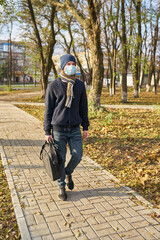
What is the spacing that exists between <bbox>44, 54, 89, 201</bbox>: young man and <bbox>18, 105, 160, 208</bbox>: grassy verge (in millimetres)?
1485

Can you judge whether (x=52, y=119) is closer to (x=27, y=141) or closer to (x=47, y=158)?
(x=47, y=158)

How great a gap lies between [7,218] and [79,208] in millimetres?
1025

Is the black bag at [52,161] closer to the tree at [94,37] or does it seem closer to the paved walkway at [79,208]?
the paved walkway at [79,208]

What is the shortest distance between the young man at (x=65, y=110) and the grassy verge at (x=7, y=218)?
0.80 meters

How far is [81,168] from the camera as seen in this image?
5469 mm

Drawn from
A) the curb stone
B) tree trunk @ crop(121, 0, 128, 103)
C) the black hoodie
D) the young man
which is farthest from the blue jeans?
tree trunk @ crop(121, 0, 128, 103)

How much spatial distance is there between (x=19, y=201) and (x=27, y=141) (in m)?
3.89

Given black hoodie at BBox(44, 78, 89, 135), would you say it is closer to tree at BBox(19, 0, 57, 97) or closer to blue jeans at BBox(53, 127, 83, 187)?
blue jeans at BBox(53, 127, 83, 187)

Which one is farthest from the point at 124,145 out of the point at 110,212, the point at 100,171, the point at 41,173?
the point at 110,212

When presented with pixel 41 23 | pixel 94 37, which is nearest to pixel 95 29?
pixel 94 37

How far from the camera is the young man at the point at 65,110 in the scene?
3.67 metres

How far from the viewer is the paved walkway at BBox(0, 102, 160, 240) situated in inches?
124

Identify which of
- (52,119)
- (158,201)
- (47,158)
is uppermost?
(52,119)

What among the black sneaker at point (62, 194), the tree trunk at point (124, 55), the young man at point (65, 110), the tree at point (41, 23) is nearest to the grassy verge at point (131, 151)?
the black sneaker at point (62, 194)
